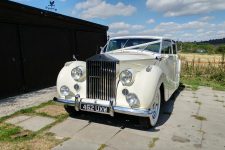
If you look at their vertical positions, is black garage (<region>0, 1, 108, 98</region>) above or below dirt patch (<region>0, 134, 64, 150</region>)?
above

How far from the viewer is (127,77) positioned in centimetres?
464

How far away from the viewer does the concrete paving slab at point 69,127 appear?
4463mm

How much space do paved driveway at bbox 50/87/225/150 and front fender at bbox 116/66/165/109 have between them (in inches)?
23.5

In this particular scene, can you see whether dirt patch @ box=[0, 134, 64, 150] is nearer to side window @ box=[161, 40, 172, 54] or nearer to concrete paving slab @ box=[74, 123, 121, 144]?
concrete paving slab @ box=[74, 123, 121, 144]

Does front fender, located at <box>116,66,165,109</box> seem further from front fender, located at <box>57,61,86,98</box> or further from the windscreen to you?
the windscreen

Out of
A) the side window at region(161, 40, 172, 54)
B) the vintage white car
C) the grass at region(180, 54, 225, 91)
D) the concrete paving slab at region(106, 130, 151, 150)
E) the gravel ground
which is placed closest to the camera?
the concrete paving slab at region(106, 130, 151, 150)

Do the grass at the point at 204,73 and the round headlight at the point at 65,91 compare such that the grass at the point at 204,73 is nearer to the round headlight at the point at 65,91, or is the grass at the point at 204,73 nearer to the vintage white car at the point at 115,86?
the vintage white car at the point at 115,86

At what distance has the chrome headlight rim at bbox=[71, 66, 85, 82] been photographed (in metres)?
5.14

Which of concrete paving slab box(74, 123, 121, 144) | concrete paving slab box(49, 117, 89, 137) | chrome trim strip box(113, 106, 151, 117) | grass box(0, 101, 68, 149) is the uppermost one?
chrome trim strip box(113, 106, 151, 117)

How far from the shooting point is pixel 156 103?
16.6 feet

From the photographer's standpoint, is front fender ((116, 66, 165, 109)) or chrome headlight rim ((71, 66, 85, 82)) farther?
chrome headlight rim ((71, 66, 85, 82))

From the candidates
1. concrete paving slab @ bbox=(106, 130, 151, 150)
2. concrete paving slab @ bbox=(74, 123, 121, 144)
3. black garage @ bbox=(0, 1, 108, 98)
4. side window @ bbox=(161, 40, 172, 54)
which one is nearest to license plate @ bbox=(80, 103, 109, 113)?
concrete paving slab @ bbox=(74, 123, 121, 144)

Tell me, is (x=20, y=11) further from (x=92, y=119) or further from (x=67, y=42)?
(x=92, y=119)

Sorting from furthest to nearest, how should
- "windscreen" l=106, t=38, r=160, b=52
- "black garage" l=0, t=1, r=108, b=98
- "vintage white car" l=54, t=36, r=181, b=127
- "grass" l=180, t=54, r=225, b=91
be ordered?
"grass" l=180, t=54, r=225, b=91 → "black garage" l=0, t=1, r=108, b=98 → "windscreen" l=106, t=38, r=160, b=52 → "vintage white car" l=54, t=36, r=181, b=127
